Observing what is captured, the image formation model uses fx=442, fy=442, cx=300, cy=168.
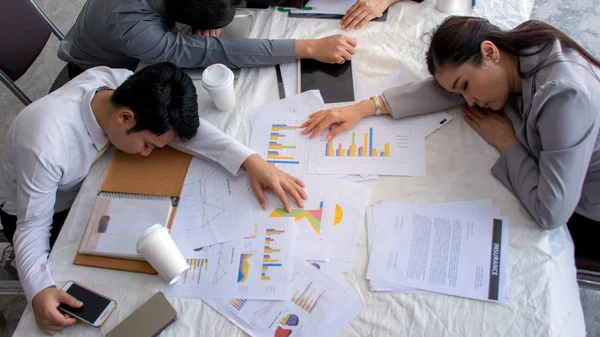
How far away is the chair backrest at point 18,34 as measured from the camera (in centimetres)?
143

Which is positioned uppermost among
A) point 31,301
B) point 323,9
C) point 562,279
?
point 31,301

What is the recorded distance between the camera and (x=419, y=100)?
120 centimetres

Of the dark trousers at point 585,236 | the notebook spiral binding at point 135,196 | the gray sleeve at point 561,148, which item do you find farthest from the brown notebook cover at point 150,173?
the dark trousers at point 585,236

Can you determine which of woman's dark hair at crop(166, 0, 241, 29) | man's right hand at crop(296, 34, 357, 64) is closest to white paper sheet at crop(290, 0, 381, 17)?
man's right hand at crop(296, 34, 357, 64)

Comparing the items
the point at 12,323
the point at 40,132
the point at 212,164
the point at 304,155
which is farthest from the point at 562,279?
the point at 12,323

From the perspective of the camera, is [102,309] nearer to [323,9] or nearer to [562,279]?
[562,279]

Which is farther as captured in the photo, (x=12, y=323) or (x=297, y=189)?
(x=12, y=323)

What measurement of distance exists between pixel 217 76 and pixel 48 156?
47cm

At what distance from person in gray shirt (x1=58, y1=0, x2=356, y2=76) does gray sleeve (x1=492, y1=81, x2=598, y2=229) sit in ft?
1.98

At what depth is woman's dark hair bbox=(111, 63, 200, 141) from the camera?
104cm

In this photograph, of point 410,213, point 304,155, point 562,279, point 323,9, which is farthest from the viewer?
point 323,9

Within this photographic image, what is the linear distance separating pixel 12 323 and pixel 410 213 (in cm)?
153

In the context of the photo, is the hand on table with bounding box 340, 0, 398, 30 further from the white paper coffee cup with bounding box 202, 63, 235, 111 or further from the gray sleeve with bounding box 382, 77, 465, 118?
the white paper coffee cup with bounding box 202, 63, 235, 111

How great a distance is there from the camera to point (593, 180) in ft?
3.48
